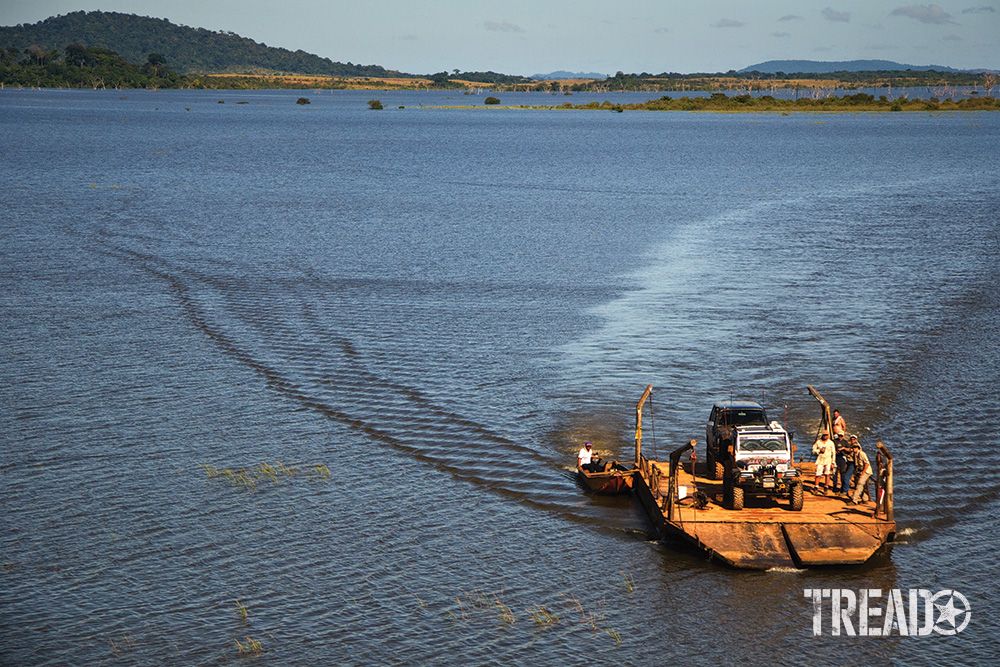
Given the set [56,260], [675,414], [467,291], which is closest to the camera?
[675,414]

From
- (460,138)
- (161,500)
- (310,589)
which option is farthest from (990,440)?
(460,138)

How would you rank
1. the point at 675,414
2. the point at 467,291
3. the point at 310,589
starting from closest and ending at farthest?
the point at 310,589 < the point at 675,414 < the point at 467,291

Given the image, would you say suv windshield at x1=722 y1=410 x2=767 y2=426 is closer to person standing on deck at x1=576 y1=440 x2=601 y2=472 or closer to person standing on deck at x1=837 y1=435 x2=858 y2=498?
person standing on deck at x1=837 y1=435 x2=858 y2=498

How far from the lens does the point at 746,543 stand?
84.0ft

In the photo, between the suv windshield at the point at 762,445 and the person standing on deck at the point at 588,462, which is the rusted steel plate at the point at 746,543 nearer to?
the suv windshield at the point at 762,445

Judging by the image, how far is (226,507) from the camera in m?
28.8

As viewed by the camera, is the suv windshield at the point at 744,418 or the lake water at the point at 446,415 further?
the suv windshield at the point at 744,418

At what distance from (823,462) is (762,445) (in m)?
2.20

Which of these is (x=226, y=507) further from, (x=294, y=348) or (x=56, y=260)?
(x=56, y=260)

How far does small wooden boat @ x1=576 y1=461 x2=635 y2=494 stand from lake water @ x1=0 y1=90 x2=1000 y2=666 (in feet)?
1.24

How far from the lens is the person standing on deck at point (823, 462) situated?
28578mm

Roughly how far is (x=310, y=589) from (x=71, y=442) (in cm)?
1276

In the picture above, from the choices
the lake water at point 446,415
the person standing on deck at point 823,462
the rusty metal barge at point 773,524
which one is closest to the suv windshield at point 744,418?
the person standing on deck at point 823,462

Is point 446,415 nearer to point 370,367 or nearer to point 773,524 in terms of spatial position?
point 370,367
